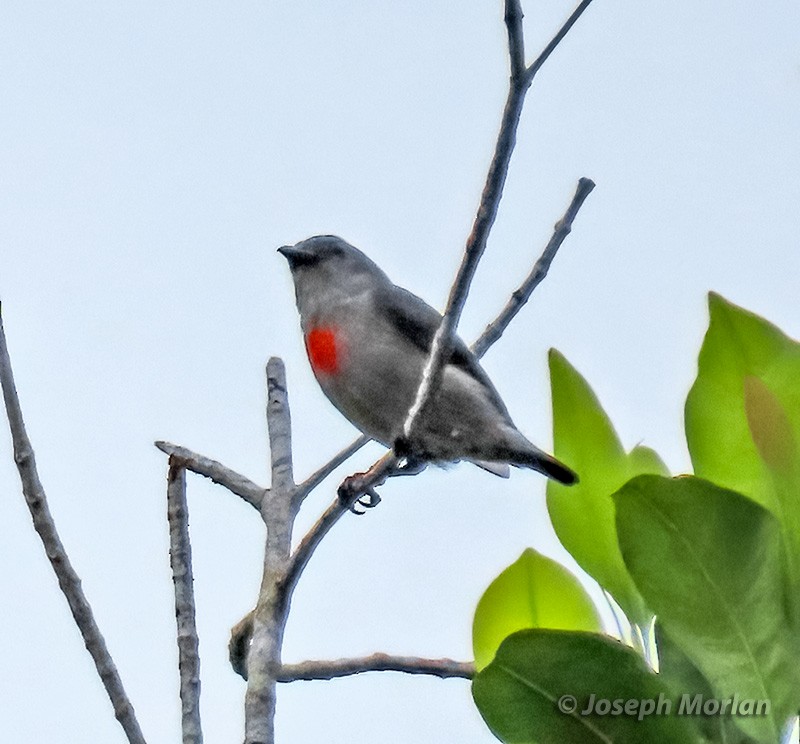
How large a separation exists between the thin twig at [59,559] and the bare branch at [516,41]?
3.71ft

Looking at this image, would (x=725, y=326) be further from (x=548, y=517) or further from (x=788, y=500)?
(x=548, y=517)

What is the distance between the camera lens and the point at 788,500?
2.04m

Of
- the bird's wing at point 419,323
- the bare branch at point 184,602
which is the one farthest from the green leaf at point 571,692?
the bird's wing at point 419,323

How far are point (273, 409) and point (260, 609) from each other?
793 mm

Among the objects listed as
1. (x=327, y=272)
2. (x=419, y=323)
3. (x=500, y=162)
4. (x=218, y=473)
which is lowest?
(x=218, y=473)

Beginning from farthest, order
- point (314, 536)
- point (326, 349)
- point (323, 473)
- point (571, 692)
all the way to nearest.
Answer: point (326, 349), point (323, 473), point (314, 536), point (571, 692)

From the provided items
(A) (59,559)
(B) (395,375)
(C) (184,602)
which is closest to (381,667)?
(C) (184,602)

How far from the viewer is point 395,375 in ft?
13.9

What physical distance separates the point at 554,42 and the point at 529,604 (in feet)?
3.50

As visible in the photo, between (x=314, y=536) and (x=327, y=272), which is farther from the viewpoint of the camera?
(x=327, y=272)

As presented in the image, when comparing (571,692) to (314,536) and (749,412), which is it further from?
(314,536)

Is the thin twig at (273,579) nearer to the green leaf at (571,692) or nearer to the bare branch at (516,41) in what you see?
the green leaf at (571,692)

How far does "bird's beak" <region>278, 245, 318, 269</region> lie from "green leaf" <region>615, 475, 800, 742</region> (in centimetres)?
341

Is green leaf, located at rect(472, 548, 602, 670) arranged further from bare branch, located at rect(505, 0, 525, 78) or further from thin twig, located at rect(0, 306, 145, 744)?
bare branch, located at rect(505, 0, 525, 78)
